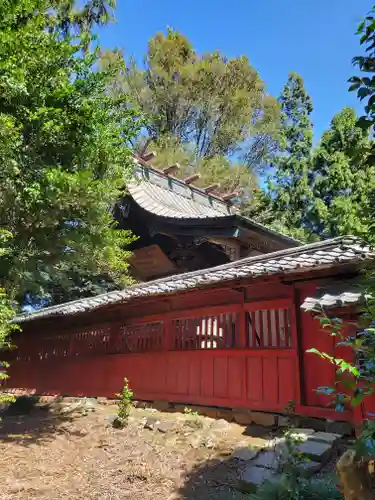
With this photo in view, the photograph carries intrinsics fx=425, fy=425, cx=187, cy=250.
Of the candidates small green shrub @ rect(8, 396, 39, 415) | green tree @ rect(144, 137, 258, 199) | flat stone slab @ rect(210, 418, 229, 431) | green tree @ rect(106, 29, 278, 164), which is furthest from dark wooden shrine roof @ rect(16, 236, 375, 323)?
green tree @ rect(106, 29, 278, 164)

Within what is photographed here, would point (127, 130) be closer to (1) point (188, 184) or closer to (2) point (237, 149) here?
(1) point (188, 184)

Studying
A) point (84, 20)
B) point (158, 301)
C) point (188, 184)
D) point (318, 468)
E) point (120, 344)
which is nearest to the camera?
point (318, 468)

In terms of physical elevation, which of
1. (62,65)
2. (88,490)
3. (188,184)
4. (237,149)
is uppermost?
(237,149)

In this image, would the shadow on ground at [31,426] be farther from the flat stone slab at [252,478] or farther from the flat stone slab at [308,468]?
the flat stone slab at [308,468]

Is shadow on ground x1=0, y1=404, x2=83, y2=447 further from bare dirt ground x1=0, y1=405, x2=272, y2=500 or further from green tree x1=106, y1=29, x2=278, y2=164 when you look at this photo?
green tree x1=106, y1=29, x2=278, y2=164

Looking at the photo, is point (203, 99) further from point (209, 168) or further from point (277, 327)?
point (277, 327)

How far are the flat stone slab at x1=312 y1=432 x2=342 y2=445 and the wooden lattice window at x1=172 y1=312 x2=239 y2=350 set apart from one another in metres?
2.23

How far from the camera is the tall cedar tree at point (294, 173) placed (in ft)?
58.6

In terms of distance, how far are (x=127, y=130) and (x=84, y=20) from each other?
5.78 metres

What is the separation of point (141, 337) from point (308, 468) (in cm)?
519

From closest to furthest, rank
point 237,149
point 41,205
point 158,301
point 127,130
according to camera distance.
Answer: point 41,205 → point 127,130 → point 158,301 → point 237,149

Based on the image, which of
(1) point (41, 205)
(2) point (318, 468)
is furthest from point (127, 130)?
(2) point (318, 468)

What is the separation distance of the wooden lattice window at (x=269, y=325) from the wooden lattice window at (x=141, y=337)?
225cm

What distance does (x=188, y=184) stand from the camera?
53.0 ft
